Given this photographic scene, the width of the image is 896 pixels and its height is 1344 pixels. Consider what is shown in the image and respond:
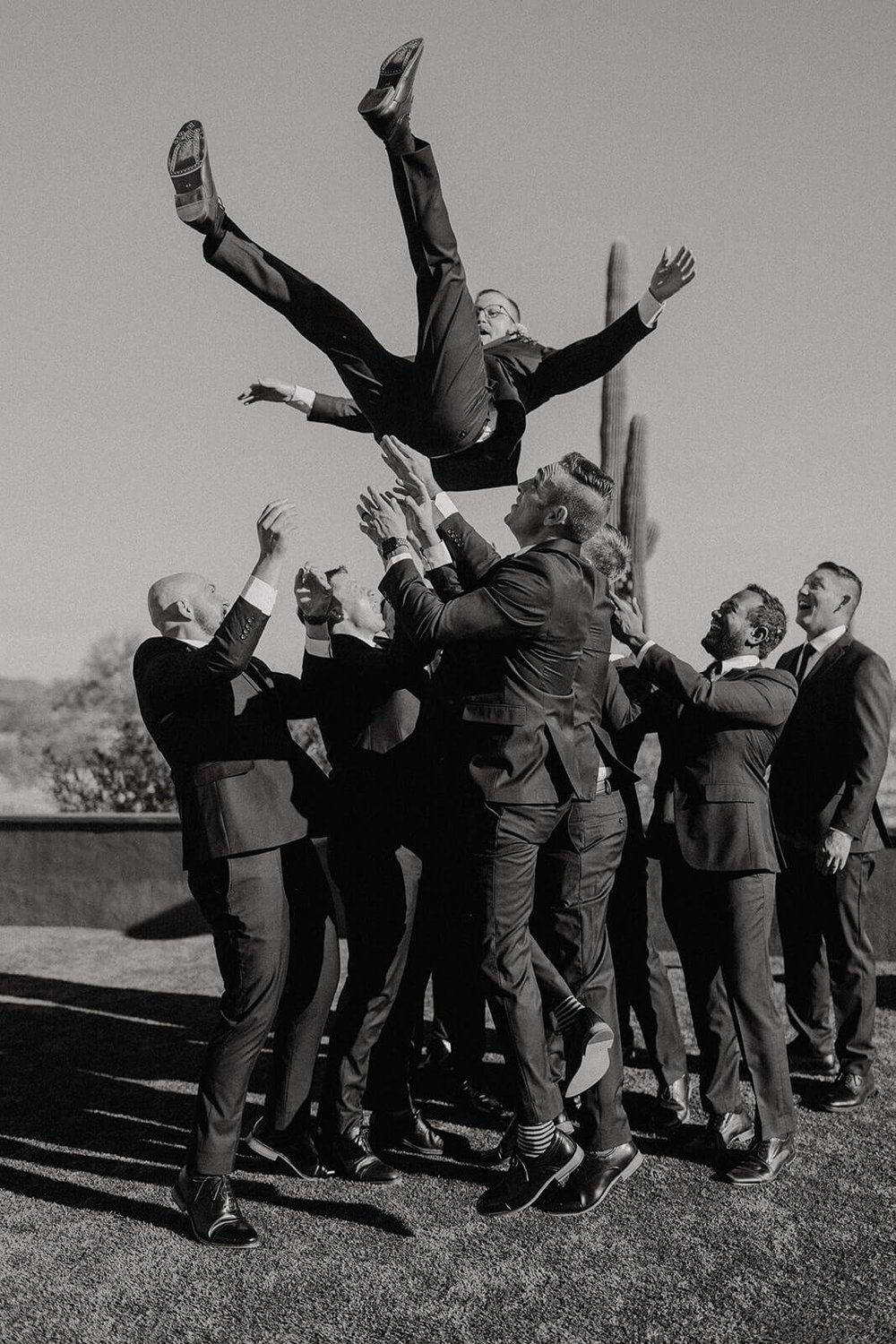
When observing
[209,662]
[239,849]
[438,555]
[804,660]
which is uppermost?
[438,555]

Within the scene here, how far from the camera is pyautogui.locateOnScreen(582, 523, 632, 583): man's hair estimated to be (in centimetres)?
383

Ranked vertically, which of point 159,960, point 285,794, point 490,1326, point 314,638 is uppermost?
point 314,638

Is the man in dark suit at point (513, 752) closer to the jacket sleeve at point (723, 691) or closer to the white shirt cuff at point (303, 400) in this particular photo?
the jacket sleeve at point (723, 691)

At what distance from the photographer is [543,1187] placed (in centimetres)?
315

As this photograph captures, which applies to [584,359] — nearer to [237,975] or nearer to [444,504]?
[444,504]

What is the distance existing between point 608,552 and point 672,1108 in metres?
2.02

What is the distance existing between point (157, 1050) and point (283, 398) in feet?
10.0

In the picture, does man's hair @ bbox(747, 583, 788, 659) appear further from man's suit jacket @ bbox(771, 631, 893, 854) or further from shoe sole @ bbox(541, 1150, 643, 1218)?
shoe sole @ bbox(541, 1150, 643, 1218)

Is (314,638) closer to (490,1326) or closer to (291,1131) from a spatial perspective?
(291,1131)

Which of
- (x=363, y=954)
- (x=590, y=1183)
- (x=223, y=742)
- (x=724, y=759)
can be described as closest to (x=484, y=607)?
(x=223, y=742)

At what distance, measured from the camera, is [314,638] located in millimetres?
4090

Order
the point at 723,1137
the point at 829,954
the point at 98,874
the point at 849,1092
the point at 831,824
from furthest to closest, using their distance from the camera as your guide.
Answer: the point at 98,874, the point at 829,954, the point at 831,824, the point at 849,1092, the point at 723,1137

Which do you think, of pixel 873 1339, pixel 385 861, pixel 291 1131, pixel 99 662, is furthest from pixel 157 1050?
pixel 99 662

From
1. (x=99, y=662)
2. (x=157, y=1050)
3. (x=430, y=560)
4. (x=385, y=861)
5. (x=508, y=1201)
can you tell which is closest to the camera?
(x=508, y=1201)
